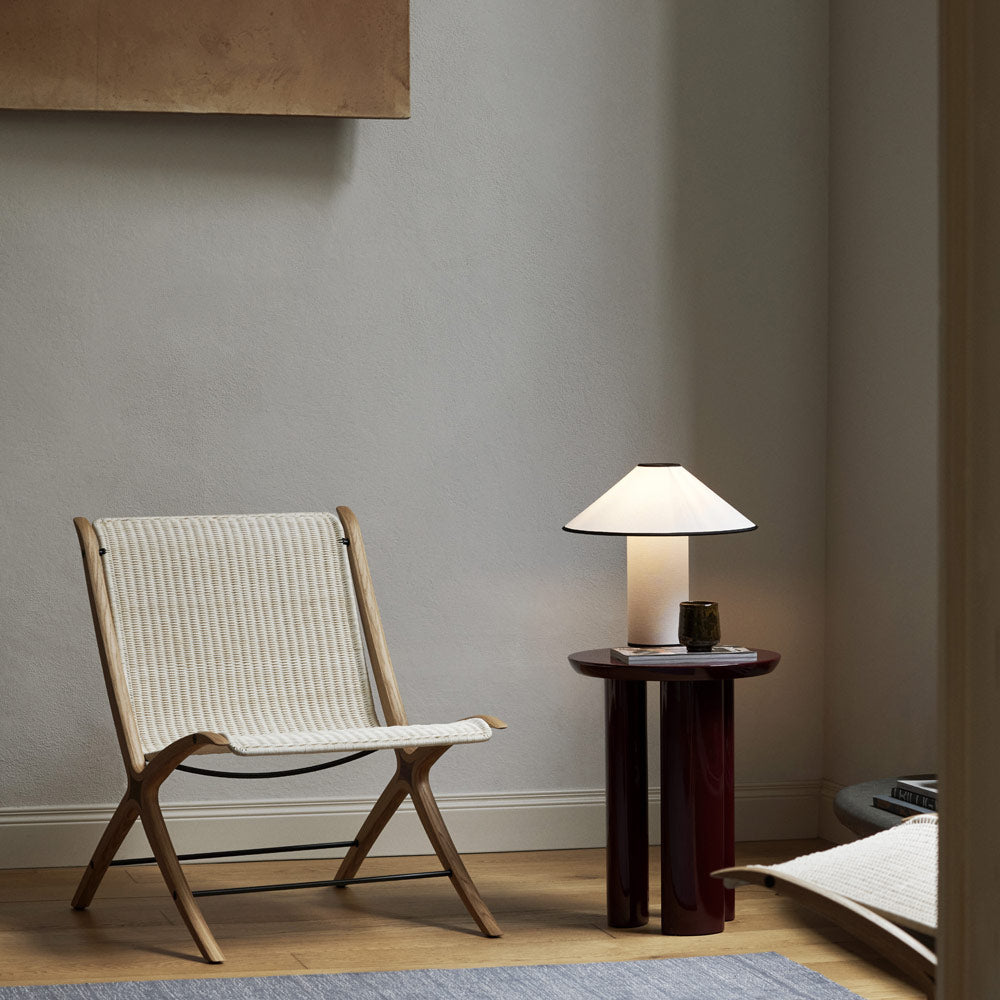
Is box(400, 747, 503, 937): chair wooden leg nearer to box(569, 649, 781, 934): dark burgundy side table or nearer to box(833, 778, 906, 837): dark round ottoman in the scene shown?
box(569, 649, 781, 934): dark burgundy side table

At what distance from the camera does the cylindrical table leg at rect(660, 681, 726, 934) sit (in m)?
Answer: 2.70

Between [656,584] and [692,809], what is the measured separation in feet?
1.50

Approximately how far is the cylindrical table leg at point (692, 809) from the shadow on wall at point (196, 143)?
5.03 feet

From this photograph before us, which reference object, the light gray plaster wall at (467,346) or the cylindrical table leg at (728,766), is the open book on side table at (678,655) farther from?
the light gray plaster wall at (467,346)

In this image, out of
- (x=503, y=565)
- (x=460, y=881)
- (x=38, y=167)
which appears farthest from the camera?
(x=503, y=565)

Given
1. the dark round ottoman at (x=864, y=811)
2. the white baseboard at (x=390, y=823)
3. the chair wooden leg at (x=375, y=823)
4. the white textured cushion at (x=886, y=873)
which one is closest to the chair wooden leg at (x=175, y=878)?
the chair wooden leg at (x=375, y=823)

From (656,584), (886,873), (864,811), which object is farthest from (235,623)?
(886,873)

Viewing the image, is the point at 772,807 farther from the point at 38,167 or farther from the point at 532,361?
the point at 38,167

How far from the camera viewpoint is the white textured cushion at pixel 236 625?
2863 mm

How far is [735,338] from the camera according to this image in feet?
11.5

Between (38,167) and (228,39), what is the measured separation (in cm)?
53

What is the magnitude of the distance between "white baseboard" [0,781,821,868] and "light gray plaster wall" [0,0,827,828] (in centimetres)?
4

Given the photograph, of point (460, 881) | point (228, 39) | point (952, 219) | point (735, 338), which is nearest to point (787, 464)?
point (735, 338)

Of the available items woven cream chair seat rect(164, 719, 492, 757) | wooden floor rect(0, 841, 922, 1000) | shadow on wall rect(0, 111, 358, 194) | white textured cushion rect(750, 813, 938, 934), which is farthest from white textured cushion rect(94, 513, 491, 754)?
white textured cushion rect(750, 813, 938, 934)
